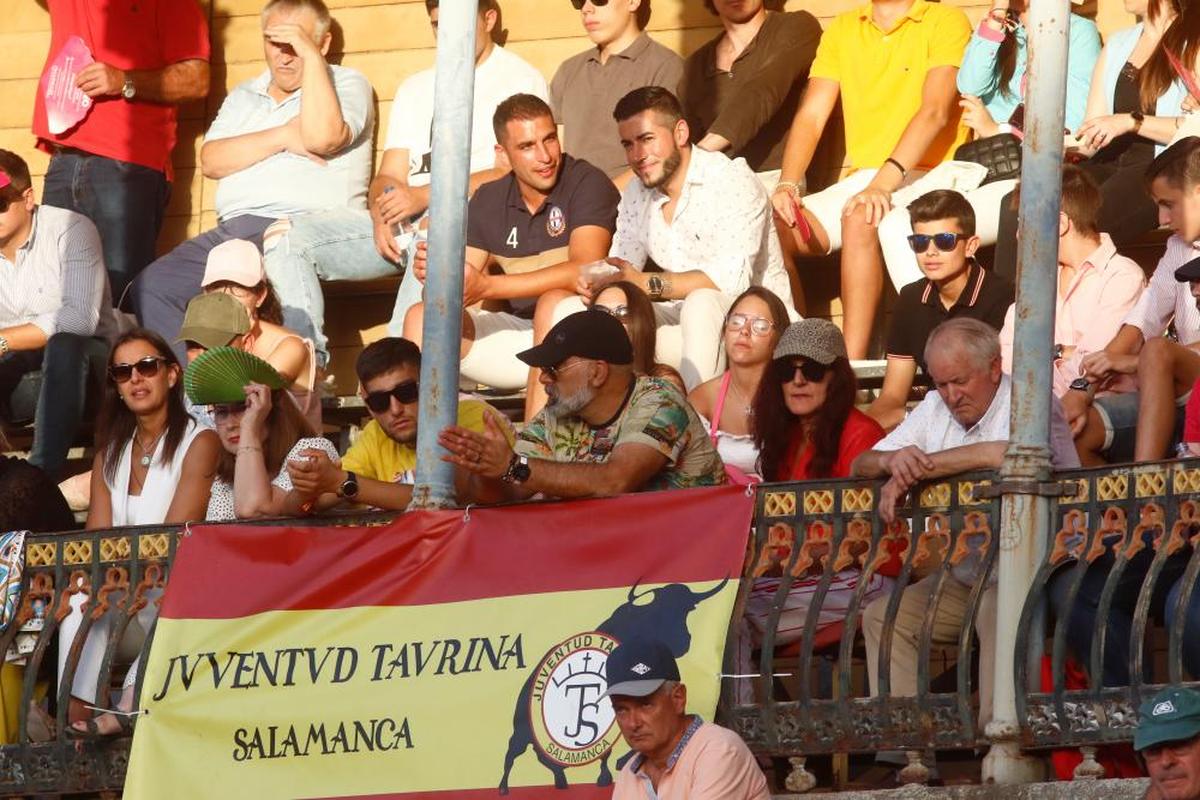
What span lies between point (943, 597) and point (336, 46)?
21.9ft

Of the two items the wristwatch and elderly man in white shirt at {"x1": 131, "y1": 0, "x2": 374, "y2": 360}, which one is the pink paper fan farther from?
the wristwatch

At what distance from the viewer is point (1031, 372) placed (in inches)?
308

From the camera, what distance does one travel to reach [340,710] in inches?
335

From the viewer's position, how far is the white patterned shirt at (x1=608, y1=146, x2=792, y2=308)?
11.1 metres

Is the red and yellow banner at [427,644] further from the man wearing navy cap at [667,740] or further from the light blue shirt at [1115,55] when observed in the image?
the light blue shirt at [1115,55]

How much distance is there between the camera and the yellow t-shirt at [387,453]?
918 cm

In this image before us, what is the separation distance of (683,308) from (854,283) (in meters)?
0.98

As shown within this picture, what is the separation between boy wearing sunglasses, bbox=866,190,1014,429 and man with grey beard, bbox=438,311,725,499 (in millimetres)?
1829

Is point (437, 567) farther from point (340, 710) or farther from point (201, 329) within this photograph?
point (201, 329)

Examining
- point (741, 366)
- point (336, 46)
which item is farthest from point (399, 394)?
point (336, 46)

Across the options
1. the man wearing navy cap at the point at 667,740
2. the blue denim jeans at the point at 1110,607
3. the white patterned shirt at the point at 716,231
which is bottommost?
the man wearing navy cap at the point at 667,740

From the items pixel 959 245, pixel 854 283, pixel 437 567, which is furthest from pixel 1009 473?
pixel 854 283

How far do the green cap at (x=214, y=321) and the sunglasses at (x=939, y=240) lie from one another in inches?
112

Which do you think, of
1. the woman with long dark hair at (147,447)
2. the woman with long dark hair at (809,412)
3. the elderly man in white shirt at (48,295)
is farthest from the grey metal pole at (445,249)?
the elderly man in white shirt at (48,295)
